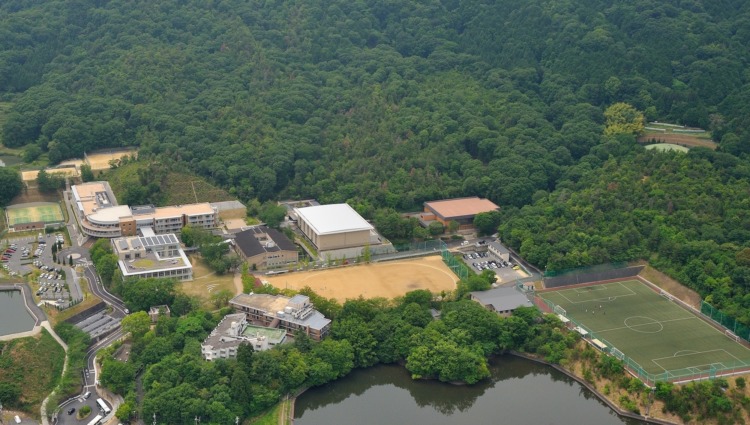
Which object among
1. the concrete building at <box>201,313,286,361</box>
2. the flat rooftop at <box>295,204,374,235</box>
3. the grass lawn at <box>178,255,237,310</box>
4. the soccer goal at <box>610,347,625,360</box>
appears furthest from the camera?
the flat rooftop at <box>295,204,374,235</box>

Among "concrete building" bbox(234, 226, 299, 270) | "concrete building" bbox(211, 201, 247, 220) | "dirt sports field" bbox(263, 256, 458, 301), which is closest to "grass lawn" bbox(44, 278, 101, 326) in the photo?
"concrete building" bbox(234, 226, 299, 270)

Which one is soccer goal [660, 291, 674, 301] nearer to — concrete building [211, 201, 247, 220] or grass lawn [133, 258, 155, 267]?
concrete building [211, 201, 247, 220]

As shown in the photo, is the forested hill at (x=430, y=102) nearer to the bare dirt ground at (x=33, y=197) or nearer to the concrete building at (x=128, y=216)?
the bare dirt ground at (x=33, y=197)

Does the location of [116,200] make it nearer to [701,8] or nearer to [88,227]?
[88,227]

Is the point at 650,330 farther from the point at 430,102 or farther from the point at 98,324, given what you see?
the point at 430,102

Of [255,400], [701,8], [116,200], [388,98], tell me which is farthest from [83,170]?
[701,8]

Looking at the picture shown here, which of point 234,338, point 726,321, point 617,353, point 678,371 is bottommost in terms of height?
point 234,338

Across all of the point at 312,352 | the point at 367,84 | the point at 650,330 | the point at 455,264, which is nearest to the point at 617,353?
the point at 650,330
